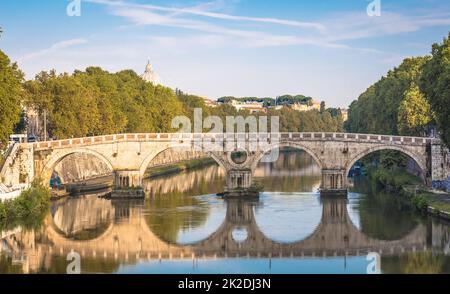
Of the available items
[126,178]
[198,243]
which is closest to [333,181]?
[126,178]

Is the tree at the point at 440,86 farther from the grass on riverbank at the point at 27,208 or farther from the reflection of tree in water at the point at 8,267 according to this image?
the reflection of tree in water at the point at 8,267

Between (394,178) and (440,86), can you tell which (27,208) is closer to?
(440,86)

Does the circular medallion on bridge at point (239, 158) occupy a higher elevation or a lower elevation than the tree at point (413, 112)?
lower

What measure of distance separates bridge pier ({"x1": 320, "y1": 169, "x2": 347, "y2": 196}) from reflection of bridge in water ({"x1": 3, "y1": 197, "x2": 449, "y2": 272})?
9.27m

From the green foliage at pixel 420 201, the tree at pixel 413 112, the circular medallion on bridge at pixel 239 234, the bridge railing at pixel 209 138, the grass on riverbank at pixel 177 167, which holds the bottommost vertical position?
the circular medallion on bridge at pixel 239 234

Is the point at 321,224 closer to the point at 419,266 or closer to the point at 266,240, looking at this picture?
the point at 266,240

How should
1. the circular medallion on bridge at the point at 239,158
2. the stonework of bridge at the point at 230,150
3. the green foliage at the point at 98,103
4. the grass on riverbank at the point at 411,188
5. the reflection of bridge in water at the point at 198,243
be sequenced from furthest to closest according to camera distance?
the green foliage at the point at 98,103, the circular medallion on bridge at the point at 239,158, the stonework of bridge at the point at 230,150, the grass on riverbank at the point at 411,188, the reflection of bridge in water at the point at 198,243

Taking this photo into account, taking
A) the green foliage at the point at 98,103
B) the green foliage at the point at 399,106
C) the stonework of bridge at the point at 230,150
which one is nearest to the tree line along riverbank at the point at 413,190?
the stonework of bridge at the point at 230,150

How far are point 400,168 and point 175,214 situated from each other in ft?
74.9

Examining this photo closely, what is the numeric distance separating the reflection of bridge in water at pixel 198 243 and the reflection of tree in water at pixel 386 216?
2.16 feet

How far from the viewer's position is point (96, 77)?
223ft

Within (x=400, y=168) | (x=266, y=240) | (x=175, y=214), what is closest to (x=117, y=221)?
(x=175, y=214)

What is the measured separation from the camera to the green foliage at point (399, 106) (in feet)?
175
